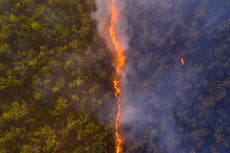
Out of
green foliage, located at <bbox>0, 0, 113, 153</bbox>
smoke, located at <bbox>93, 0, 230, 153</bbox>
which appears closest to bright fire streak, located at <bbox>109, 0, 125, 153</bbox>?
smoke, located at <bbox>93, 0, 230, 153</bbox>

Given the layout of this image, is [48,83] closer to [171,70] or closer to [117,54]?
[117,54]

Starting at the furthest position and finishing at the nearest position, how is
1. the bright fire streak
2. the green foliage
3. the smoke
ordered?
1. the bright fire streak
2. the green foliage
3. the smoke

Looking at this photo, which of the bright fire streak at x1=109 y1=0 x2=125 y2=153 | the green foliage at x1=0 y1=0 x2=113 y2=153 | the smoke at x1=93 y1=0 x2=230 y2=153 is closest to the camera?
the smoke at x1=93 y1=0 x2=230 y2=153

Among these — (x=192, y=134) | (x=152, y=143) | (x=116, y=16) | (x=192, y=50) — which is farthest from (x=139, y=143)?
(x=116, y=16)

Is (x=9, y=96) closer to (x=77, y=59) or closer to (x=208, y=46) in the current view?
(x=77, y=59)

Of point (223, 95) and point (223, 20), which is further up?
point (223, 20)

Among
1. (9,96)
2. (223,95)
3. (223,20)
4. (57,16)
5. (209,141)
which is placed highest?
(57,16)

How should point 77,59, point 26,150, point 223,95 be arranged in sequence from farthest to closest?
point 77,59
point 26,150
point 223,95

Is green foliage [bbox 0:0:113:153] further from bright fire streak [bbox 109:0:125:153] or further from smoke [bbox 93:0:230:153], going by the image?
smoke [bbox 93:0:230:153]

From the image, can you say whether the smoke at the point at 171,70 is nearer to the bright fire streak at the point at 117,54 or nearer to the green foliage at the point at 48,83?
the bright fire streak at the point at 117,54

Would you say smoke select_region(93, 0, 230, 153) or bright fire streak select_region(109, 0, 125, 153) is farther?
bright fire streak select_region(109, 0, 125, 153)
